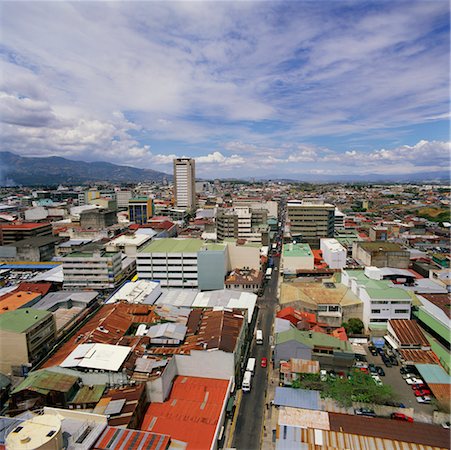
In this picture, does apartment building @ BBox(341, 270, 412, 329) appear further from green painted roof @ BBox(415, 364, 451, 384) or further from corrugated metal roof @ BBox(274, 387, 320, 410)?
corrugated metal roof @ BBox(274, 387, 320, 410)

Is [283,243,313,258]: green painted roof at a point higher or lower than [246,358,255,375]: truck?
higher

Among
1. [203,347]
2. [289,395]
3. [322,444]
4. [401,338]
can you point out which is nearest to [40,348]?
[203,347]

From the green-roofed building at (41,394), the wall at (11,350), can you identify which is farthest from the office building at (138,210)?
the green-roofed building at (41,394)

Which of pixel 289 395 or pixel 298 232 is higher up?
pixel 298 232

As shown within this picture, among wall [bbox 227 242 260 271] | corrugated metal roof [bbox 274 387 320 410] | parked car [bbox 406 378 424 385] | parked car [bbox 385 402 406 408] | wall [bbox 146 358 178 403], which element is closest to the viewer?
corrugated metal roof [bbox 274 387 320 410]

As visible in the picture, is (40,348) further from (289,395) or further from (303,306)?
(303,306)

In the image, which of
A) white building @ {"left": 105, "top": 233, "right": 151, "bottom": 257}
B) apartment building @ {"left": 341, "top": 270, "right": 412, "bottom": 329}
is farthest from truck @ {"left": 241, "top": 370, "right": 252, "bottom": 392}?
white building @ {"left": 105, "top": 233, "right": 151, "bottom": 257}

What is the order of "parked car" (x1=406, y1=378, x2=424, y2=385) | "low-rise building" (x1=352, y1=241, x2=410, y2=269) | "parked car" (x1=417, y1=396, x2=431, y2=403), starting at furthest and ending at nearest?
"low-rise building" (x1=352, y1=241, x2=410, y2=269) < "parked car" (x1=406, y1=378, x2=424, y2=385) < "parked car" (x1=417, y1=396, x2=431, y2=403)
